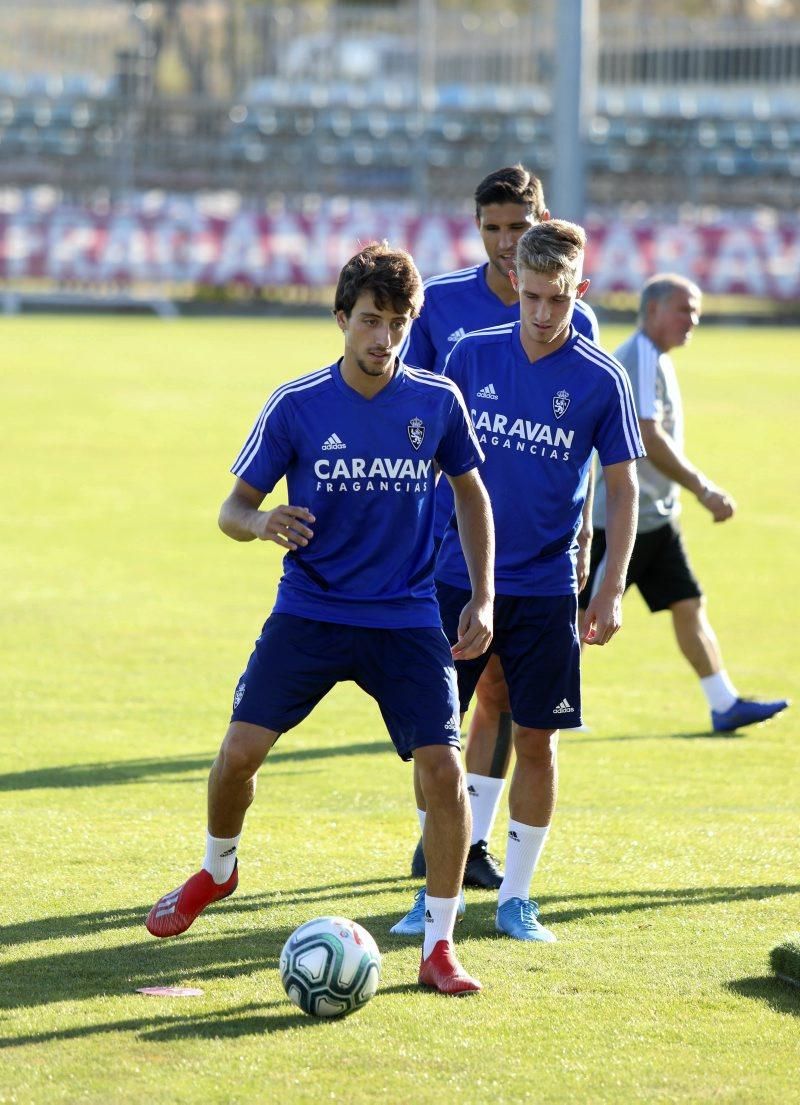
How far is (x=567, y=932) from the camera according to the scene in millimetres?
5625

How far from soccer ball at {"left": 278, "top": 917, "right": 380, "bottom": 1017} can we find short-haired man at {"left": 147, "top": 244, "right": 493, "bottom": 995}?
0.29 meters

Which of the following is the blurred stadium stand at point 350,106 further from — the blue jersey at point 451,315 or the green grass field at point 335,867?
the blue jersey at point 451,315

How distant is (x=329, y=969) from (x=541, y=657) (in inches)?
54.3

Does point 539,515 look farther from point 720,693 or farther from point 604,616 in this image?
point 720,693

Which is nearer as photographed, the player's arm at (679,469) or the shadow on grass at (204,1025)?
the shadow on grass at (204,1025)

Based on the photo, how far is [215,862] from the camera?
17.8 ft

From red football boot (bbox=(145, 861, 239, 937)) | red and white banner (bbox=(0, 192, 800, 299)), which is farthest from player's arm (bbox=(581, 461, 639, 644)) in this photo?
red and white banner (bbox=(0, 192, 800, 299))

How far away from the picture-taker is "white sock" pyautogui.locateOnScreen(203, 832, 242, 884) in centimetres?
541

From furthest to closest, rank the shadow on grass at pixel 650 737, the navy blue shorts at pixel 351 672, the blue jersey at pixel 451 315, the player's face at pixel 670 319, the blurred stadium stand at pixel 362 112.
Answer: the blurred stadium stand at pixel 362 112 < the shadow on grass at pixel 650 737 < the player's face at pixel 670 319 < the blue jersey at pixel 451 315 < the navy blue shorts at pixel 351 672

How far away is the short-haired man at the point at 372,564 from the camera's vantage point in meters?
5.02

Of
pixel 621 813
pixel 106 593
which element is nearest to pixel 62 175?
pixel 106 593

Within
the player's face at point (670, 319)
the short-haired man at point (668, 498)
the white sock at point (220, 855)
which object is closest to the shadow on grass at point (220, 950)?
the white sock at point (220, 855)

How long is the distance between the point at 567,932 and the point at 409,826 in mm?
1345

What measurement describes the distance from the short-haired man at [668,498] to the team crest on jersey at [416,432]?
274 cm
